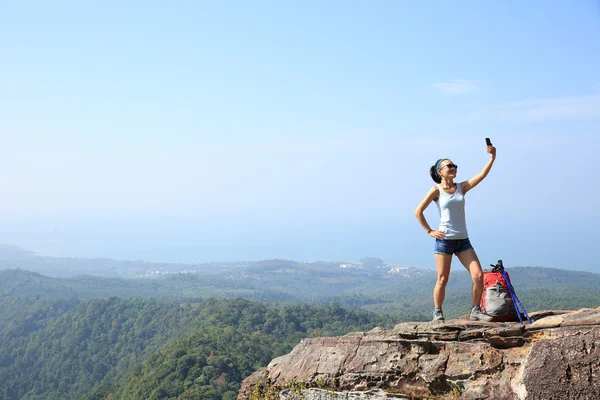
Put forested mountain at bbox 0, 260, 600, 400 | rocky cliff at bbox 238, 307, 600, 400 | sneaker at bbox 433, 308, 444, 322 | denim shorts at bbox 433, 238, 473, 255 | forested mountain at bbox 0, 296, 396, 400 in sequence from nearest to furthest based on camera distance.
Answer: rocky cliff at bbox 238, 307, 600, 400, denim shorts at bbox 433, 238, 473, 255, sneaker at bbox 433, 308, 444, 322, forested mountain at bbox 0, 296, 396, 400, forested mountain at bbox 0, 260, 600, 400

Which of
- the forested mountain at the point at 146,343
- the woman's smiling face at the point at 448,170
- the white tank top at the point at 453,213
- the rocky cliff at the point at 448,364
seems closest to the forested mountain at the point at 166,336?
the forested mountain at the point at 146,343

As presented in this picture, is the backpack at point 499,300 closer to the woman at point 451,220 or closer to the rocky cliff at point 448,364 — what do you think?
the woman at point 451,220

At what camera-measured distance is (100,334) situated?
99.2 m

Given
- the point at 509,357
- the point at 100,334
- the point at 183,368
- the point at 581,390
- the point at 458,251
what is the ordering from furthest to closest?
the point at 100,334
the point at 183,368
the point at 458,251
the point at 509,357
the point at 581,390

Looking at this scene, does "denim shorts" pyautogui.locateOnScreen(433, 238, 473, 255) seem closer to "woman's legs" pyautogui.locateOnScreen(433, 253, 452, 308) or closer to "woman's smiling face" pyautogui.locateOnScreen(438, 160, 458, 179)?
"woman's legs" pyautogui.locateOnScreen(433, 253, 452, 308)

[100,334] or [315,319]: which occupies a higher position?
[315,319]

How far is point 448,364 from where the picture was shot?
693 cm

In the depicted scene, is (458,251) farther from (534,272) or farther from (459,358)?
(534,272)

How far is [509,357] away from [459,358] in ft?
2.20

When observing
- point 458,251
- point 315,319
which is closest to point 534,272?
point 315,319

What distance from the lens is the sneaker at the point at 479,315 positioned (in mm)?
8328

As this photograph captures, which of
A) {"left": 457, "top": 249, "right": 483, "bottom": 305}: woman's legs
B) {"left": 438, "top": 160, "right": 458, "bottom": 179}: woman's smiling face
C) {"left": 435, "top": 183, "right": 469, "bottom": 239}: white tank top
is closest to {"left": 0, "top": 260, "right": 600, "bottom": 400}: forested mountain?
{"left": 457, "top": 249, "right": 483, "bottom": 305}: woman's legs

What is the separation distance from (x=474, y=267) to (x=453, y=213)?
95cm

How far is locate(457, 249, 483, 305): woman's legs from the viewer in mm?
8203
